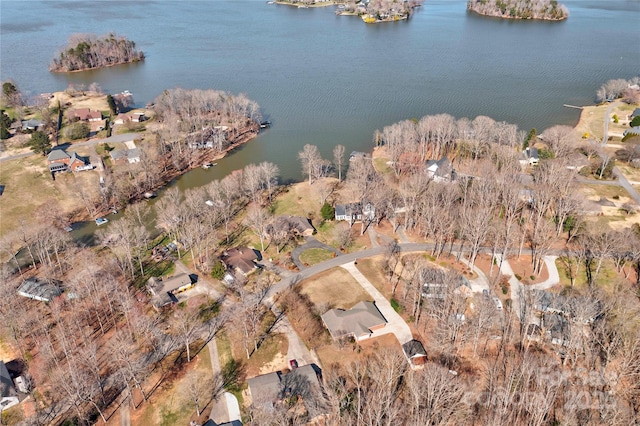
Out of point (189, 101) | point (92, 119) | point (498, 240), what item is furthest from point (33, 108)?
point (498, 240)

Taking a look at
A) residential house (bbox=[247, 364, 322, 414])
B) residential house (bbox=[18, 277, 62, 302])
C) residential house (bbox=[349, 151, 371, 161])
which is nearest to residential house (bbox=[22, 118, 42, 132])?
residential house (bbox=[18, 277, 62, 302])

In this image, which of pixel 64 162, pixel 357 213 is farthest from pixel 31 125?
pixel 357 213

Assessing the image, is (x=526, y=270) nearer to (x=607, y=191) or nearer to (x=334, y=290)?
(x=334, y=290)

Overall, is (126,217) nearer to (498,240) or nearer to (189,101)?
(189,101)

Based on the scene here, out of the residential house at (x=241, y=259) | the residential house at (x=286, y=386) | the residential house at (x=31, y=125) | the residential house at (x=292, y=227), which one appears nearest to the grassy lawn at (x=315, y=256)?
the residential house at (x=292, y=227)

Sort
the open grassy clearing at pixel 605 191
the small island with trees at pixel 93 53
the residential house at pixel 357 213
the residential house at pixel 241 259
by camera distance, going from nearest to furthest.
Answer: the residential house at pixel 241 259
the residential house at pixel 357 213
the open grassy clearing at pixel 605 191
the small island with trees at pixel 93 53

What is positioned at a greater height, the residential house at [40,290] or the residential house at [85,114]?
the residential house at [85,114]

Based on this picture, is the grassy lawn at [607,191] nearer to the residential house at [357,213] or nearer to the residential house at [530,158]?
the residential house at [530,158]

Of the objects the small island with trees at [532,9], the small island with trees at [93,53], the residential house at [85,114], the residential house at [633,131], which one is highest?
the small island with trees at [532,9]
